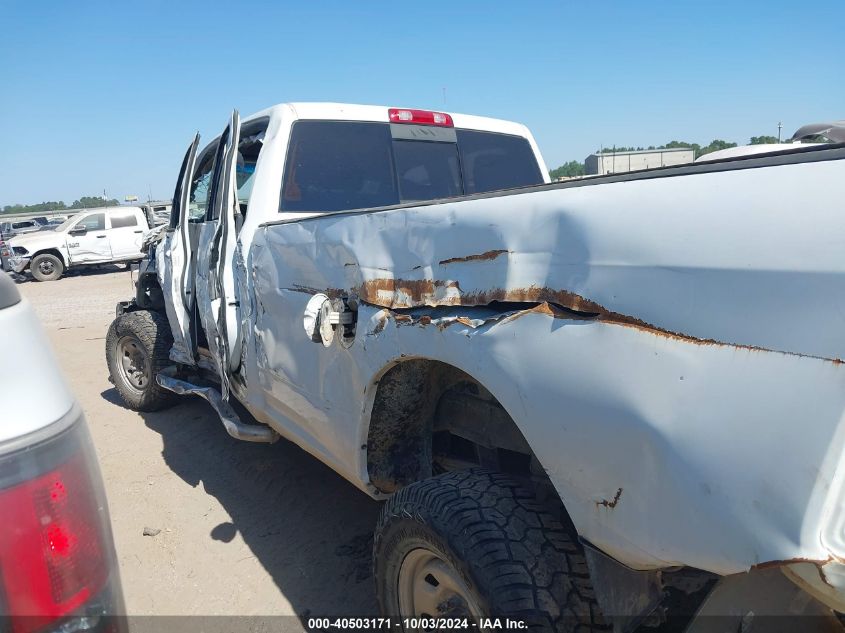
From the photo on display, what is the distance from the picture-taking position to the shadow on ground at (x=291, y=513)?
113 inches

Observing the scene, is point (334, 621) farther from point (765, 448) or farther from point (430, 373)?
point (765, 448)

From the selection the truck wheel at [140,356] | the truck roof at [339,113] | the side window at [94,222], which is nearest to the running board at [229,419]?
the truck wheel at [140,356]

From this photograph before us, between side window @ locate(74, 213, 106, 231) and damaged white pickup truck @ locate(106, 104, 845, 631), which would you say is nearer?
damaged white pickup truck @ locate(106, 104, 845, 631)

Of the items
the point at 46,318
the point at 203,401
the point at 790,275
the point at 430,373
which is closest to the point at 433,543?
the point at 430,373

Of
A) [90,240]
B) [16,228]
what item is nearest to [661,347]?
→ [90,240]

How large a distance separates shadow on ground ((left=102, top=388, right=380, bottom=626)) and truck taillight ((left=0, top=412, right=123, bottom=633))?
169 centimetres

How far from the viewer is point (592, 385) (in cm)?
135

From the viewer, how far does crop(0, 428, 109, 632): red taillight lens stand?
1070mm

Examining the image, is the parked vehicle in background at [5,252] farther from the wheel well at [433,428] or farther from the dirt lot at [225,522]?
the wheel well at [433,428]

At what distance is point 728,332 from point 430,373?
1.21 m

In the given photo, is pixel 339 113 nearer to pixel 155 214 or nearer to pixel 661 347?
pixel 661 347

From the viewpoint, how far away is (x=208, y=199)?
14.0ft

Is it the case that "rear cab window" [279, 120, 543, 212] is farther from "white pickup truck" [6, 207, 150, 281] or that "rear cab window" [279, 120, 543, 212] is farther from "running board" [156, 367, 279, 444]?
"white pickup truck" [6, 207, 150, 281]

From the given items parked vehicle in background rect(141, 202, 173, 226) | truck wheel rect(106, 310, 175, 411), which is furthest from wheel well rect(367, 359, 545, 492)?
parked vehicle in background rect(141, 202, 173, 226)
